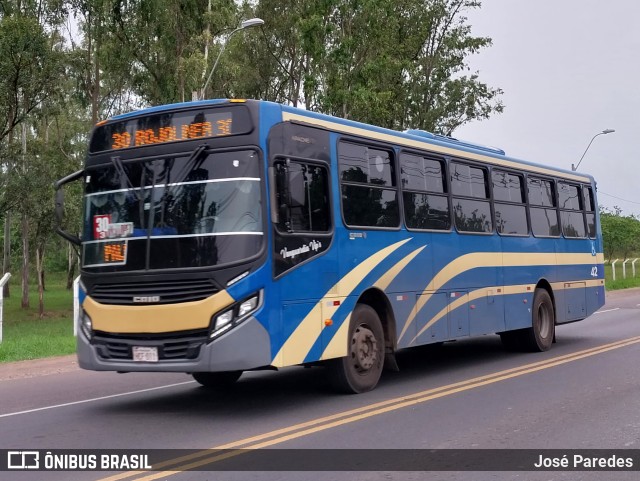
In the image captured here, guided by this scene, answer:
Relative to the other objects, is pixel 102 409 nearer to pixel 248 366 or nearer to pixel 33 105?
pixel 248 366

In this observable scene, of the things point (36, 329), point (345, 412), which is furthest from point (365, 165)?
point (36, 329)

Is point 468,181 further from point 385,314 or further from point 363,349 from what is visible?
point 363,349

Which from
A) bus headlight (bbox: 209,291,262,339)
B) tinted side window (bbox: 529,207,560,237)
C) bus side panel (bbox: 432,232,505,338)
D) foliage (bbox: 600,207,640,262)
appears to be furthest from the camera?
foliage (bbox: 600,207,640,262)

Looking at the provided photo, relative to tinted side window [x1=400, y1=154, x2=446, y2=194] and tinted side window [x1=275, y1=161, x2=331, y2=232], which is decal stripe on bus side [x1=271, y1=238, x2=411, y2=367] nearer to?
tinted side window [x1=275, y1=161, x2=331, y2=232]

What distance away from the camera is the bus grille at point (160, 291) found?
8688 millimetres

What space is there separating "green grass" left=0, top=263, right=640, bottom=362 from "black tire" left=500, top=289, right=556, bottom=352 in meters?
8.67

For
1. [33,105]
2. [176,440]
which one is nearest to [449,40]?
[33,105]

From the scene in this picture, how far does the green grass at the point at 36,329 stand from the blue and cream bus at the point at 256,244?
6756mm

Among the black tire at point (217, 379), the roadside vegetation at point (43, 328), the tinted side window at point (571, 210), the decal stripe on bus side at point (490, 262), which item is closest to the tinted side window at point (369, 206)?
the decal stripe on bus side at point (490, 262)

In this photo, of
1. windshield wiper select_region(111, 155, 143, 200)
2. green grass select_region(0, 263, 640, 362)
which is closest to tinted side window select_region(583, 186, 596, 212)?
green grass select_region(0, 263, 640, 362)

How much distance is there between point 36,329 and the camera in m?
28.6

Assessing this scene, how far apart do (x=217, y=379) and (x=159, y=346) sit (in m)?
2.56

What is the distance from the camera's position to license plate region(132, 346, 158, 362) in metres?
8.85

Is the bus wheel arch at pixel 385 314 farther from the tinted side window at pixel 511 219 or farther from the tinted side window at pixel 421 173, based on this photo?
the tinted side window at pixel 511 219
